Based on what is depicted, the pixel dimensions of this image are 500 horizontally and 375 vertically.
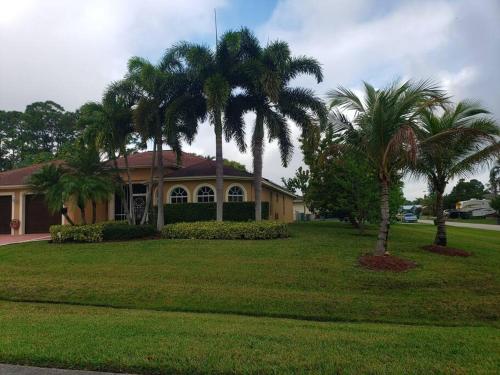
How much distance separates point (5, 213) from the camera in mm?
23922

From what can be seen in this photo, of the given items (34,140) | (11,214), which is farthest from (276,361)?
(34,140)

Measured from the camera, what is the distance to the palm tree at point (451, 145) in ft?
41.4

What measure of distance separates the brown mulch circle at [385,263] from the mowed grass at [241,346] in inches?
140

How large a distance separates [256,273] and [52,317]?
4.93 meters

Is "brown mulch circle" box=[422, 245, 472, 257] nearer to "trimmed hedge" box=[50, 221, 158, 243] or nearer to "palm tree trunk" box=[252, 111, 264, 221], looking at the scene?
"palm tree trunk" box=[252, 111, 264, 221]

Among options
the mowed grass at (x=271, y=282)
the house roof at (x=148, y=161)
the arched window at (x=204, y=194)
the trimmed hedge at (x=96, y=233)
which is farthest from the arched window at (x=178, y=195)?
the mowed grass at (x=271, y=282)

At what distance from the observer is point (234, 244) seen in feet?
49.2

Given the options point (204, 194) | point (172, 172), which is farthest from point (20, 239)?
point (204, 194)

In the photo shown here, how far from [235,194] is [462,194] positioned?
73525mm

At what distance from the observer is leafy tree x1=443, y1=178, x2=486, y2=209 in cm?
8056

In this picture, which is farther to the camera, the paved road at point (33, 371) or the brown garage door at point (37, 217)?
the brown garage door at point (37, 217)

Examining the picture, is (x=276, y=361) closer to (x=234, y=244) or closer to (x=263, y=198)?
(x=234, y=244)

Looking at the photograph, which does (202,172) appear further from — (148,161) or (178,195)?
(148,161)

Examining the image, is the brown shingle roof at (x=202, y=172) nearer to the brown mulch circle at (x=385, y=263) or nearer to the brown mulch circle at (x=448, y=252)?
the brown mulch circle at (x=448, y=252)
